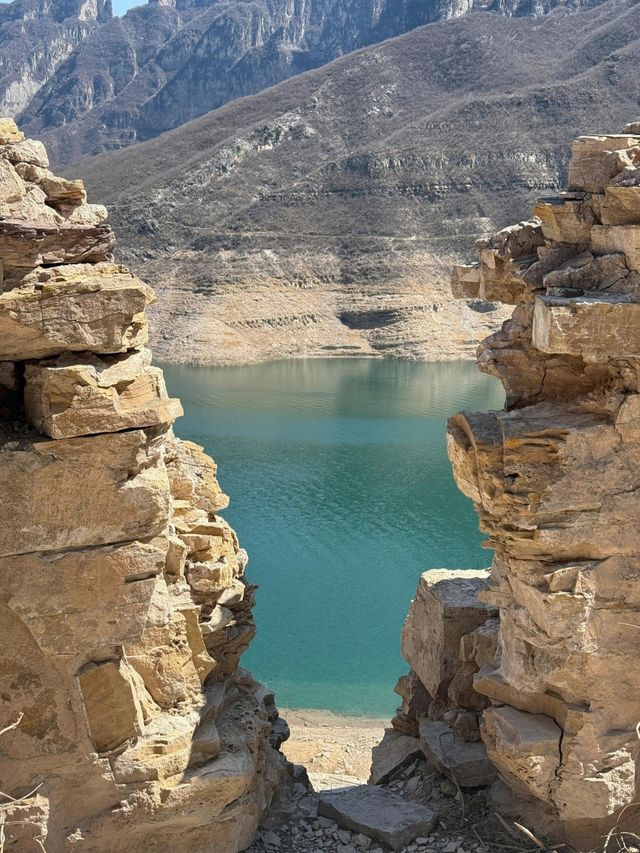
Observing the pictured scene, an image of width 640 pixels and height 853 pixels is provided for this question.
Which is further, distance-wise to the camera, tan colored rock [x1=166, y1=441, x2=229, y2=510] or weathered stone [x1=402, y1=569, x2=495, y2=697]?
weathered stone [x1=402, y1=569, x2=495, y2=697]

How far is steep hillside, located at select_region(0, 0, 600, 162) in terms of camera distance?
139m

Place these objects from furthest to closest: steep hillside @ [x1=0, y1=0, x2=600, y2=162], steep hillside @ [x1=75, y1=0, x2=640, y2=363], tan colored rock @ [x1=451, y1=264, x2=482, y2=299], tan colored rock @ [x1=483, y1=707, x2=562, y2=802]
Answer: steep hillside @ [x1=0, y1=0, x2=600, y2=162] < steep hillside @ [x1=75, y1=0, x2=640, y2=363] < tan colored rock @ [x1=451, y1=264, x2=482, y2=299] < tan colored rock @ [x1=483, y1=707, x2=562, y2=802]

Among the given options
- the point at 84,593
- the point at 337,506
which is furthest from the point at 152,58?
the point at 84,593

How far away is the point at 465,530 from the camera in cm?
2522

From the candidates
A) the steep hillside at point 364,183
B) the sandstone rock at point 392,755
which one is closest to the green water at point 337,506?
the sandstone rock at point 392,755

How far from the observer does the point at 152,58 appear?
15288cm

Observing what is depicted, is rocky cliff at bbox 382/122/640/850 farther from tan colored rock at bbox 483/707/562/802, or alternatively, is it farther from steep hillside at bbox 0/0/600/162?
steep hillside at bbox 0/0/600/162

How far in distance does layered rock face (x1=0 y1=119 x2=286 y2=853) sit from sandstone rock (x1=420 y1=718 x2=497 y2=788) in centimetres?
215

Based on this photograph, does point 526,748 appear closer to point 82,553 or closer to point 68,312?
point 82,553

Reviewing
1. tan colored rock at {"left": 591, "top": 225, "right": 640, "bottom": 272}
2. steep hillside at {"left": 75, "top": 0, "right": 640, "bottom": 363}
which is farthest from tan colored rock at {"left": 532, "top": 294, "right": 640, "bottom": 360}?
steep hillside at {"left": 75, "top": 0, "right": 640, "bottom": 363}

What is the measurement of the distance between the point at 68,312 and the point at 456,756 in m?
5.44

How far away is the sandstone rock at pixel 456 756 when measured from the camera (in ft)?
30.8

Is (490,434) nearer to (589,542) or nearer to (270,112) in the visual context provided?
(589,542)

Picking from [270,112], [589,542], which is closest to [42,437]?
[589,542]
